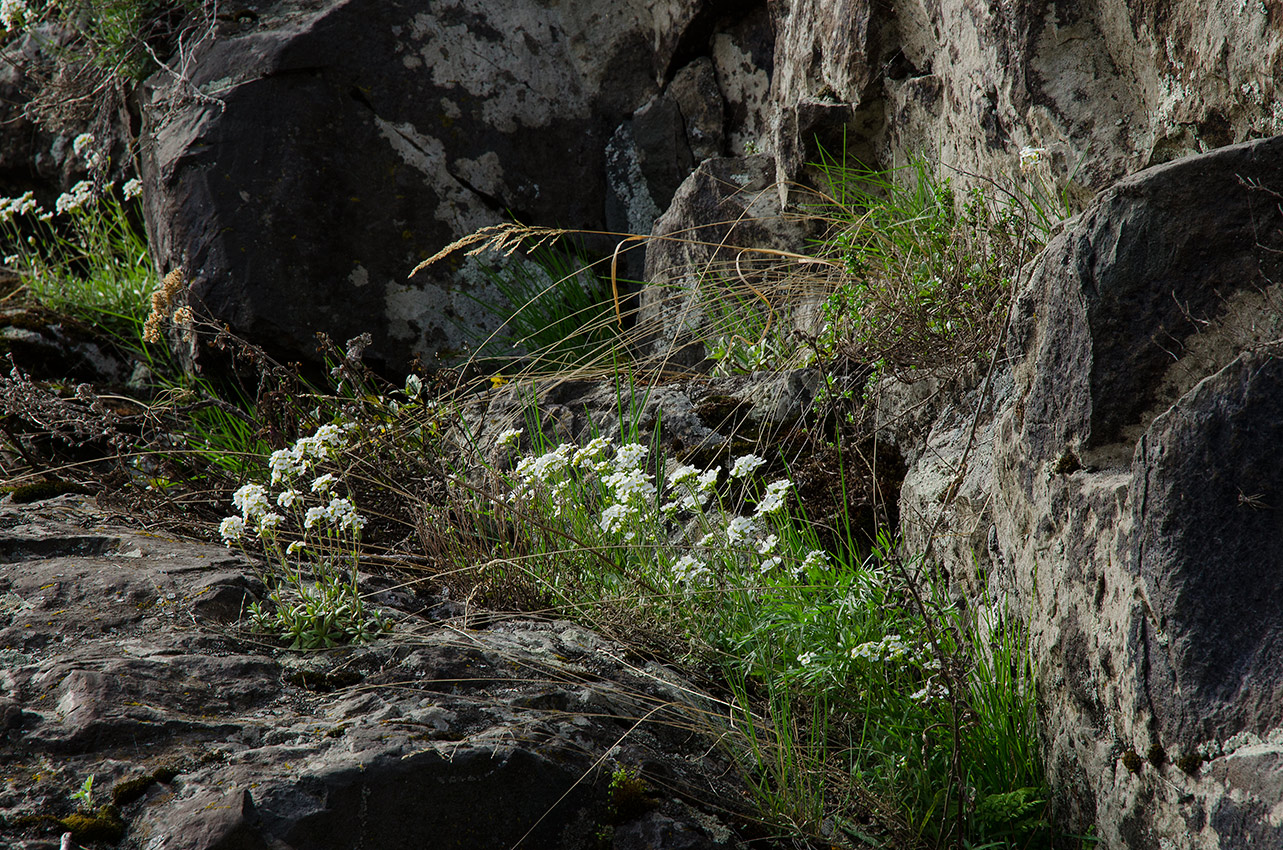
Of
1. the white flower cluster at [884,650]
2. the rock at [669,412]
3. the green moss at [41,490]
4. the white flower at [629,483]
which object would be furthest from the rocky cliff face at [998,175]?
the green moss at [41,490]

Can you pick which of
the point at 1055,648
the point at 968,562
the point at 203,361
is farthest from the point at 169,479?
the point at 1055,648

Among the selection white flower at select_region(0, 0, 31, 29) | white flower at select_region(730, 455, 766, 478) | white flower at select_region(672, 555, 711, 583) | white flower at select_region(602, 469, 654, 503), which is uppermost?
white flower at select_region(0, 0, 31, 29)

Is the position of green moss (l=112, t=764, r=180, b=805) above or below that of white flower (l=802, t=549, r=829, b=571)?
below

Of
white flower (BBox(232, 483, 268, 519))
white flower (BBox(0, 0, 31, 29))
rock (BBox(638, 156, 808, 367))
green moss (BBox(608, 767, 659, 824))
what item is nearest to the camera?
green moss (BBox(608, 767, 659, 824))

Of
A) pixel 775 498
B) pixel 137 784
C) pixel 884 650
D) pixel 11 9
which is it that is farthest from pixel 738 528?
pixel 11 9

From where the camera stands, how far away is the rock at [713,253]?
3971 mm

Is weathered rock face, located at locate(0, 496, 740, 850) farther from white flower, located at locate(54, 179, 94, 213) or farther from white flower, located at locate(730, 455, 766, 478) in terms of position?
white flower, located at locate(54, 179, 94, 213)

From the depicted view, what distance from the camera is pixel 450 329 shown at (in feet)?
16.0

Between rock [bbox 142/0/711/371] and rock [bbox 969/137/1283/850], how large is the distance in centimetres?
353

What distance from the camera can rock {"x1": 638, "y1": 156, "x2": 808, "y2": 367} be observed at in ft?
13.0

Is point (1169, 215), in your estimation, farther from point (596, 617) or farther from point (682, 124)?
point (682, 124)

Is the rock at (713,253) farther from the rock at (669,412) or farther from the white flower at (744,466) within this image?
the white flower at (744,466)

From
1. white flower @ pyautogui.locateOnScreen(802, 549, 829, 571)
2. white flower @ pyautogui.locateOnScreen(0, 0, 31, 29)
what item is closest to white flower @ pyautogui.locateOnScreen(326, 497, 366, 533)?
white flower @ pyautogui.locateOnScreen(802, 549, 829, 571)

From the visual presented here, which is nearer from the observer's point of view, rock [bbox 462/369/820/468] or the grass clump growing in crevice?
the grass clump growing in crevice
